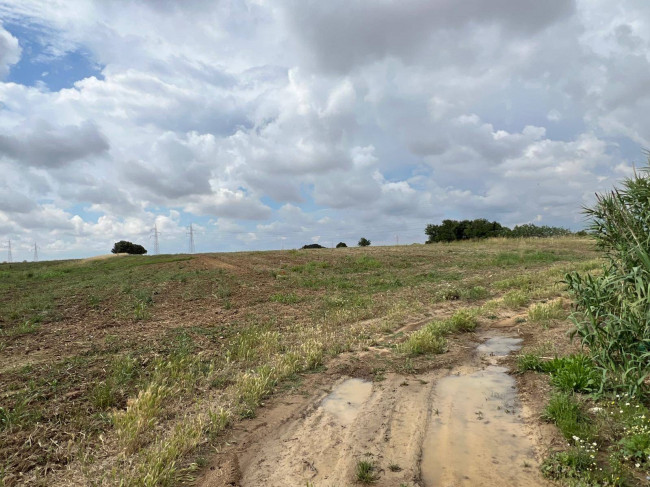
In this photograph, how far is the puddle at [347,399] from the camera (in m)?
5.77

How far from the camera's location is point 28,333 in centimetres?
1048

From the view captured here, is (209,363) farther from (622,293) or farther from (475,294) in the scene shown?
(475,294)

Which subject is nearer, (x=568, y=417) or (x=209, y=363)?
(x=568, y=417)

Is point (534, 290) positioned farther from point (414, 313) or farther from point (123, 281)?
point (123, 281)

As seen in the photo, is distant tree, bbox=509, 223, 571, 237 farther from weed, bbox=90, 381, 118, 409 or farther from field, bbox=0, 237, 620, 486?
weed, bbox=90, 381, 118, 409

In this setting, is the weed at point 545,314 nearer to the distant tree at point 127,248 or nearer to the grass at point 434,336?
the grass at point 434,336

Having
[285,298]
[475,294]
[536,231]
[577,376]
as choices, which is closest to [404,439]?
[577,376]

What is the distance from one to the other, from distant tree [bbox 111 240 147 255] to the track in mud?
66.8 m

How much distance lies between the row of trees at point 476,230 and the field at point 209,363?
159 ft

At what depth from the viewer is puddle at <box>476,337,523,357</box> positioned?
8.60m

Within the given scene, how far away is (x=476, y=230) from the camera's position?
6619cm

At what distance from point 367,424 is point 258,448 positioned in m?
1.46

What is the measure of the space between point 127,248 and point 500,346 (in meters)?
67.8

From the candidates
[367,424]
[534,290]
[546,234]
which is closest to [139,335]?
[367,424]
